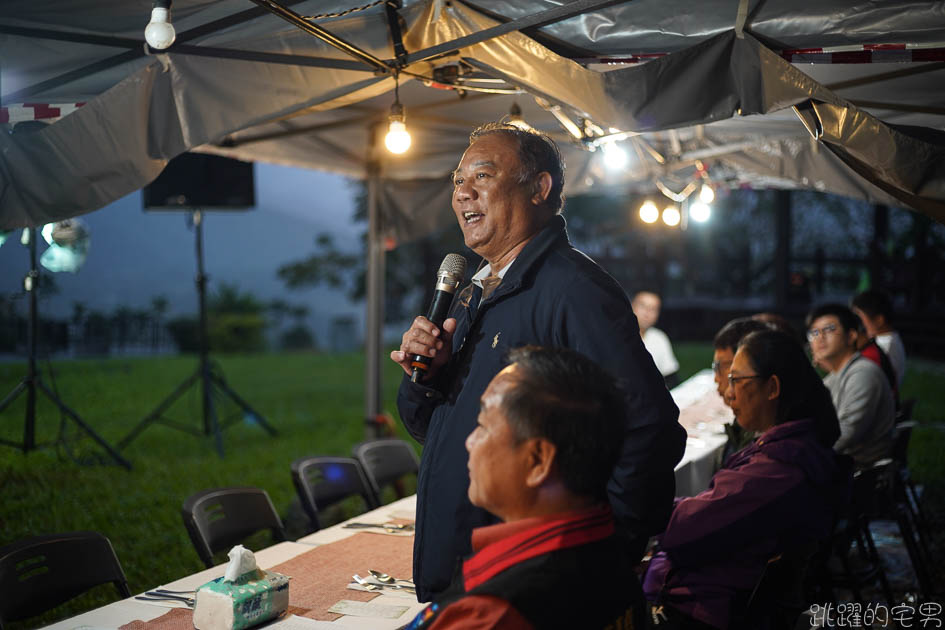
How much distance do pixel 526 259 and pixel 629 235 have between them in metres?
23.2

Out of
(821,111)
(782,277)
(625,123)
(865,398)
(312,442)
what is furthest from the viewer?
(782,277)

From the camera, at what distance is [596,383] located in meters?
1.44

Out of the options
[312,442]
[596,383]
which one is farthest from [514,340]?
[312,442]

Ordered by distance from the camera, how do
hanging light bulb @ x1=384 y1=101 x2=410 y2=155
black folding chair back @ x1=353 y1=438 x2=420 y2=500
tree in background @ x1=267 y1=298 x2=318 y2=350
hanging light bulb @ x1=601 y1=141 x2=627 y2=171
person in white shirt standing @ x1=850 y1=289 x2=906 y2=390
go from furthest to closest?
tree in background @ x1=267 y1=298 x2=318 y2=350 → person in white shirt standing @ x1=850 y1=289 x2=906 y2=390 → hanging light bulb @ x1=601 y1=141 x2=627 y2=171 → black folding chair back @ x1=353 y1=438 x2=420 y2=500 → hanging light bulb @ x1=384 y1=101 x2=410 y2=155

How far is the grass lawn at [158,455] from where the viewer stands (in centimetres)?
586

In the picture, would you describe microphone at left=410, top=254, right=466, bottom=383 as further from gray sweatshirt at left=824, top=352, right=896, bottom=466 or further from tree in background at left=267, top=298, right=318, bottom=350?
tree in background at left=267, top=298, right=318, bottom=350

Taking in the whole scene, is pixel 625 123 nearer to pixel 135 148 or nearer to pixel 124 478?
pixel 135 148

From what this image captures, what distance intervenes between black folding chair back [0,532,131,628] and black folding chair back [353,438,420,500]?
1932 mm

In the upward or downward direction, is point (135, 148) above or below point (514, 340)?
above

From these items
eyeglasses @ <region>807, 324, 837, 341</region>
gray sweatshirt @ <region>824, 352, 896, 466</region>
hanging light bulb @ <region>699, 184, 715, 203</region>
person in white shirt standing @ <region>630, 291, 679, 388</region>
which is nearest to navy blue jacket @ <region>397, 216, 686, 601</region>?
gray sweatshirt @ <region>824, 352, 896, 466</region>

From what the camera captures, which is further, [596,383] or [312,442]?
[312,442]

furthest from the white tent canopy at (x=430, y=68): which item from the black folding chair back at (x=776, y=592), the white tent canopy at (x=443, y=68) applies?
the black folding chair back at (x=776, y=592)

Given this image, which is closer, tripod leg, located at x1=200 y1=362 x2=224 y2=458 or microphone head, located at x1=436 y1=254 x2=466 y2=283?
microphone head, located at x1=436 y1=254 x2=466 y2=283

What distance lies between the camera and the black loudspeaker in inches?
304
